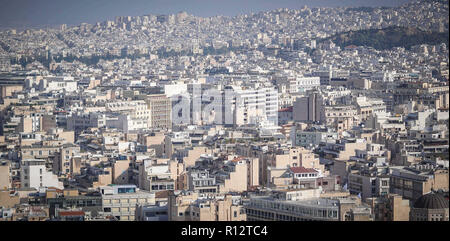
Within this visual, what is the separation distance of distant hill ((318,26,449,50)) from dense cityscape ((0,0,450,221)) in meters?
0.07

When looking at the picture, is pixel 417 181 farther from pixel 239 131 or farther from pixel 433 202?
pixel 239 131

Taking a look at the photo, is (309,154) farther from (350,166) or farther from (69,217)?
(69,217)

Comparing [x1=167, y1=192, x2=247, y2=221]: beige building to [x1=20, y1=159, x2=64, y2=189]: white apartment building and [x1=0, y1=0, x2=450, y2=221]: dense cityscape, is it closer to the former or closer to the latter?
[x1=0, y1=0, x2=450, y2=221]: dense cityscape

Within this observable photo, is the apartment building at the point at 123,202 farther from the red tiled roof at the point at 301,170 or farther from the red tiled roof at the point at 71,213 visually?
the red tiled roof at the point at 301,170

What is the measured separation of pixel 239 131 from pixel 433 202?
7053mm

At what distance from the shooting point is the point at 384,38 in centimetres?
3841

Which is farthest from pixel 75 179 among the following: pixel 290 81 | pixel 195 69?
pixel 195 69

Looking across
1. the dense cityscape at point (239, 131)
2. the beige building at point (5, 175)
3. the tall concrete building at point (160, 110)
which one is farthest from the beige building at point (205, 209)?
the tall concrete building at point (160, 110)

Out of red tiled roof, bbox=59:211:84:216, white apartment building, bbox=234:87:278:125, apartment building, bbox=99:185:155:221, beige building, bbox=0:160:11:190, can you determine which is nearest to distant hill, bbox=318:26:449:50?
white apartment building, bbox=234:87:278:125

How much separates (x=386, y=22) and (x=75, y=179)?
2507 cm

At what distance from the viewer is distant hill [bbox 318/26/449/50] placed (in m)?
34.1

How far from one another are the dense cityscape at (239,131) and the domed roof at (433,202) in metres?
0.01

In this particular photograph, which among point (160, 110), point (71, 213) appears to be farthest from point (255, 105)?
point (71, 213)

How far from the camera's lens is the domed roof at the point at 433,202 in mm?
9477
